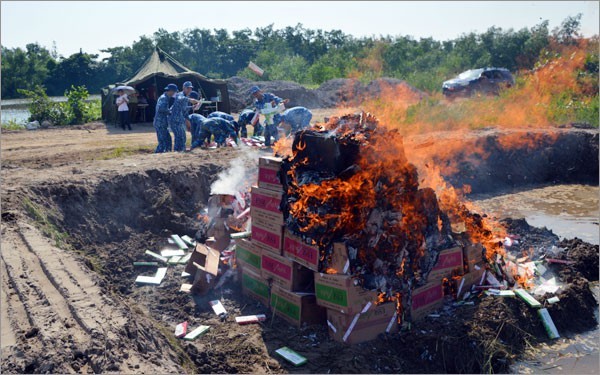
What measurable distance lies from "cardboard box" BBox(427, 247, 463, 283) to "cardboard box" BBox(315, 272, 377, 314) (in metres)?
1.02

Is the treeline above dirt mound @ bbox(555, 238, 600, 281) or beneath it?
above

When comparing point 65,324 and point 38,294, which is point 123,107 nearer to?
point 38,294

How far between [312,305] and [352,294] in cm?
77

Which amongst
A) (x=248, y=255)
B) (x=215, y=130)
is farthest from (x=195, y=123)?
(x=248, y=255)

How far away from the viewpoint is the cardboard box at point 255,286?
6.20 meters

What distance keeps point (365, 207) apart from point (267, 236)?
1384 millimetres

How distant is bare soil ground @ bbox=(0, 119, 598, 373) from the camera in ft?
13.7

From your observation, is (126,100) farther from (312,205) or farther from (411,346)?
(411,346)

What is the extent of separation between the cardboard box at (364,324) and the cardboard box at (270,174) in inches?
65.9

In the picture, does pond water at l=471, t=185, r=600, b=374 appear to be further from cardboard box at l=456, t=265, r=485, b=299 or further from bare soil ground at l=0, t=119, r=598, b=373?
cardboard box at l=456, t=265, r=485, b=299

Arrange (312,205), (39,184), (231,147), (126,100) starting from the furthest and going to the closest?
(126,100) → (231,147) → (39,184) → (312,205)

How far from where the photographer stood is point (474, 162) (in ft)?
44.4

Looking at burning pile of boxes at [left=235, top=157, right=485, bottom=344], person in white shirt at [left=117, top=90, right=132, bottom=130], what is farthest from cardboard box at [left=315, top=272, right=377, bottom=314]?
person in white shirt at [left=117, top=90, right=132, bottom=130]

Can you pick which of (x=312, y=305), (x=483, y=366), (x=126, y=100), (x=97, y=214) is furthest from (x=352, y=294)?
(x=126, y=100)
